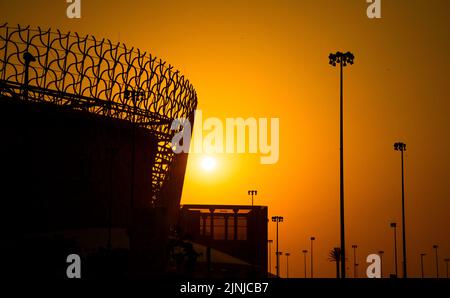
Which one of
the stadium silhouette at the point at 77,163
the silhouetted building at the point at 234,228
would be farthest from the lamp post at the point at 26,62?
the silhouetted building at the point at 234,228

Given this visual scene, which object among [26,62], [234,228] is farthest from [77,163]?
[234,228]

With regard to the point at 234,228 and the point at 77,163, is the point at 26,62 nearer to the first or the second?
the point at 77,163

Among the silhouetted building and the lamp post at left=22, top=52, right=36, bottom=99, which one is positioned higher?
the lamp post at left=22, top=52, right=36, bottom=99

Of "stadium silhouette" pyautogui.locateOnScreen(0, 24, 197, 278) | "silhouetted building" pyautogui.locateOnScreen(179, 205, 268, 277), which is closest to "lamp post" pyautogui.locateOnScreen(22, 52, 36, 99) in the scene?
"stadium silhouette" pyautogui.locateOnScreen(0, 24, 197, 278)

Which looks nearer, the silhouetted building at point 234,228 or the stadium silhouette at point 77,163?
the stadium silhouette at point 77,163

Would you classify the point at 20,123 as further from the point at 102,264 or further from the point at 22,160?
the point at 102,264

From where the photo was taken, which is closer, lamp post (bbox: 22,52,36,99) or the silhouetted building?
lamp post (bbox: 22,52,36,99)

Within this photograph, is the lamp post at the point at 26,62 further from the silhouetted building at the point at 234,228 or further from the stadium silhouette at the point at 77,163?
the silhouetted building at the point at 234,228

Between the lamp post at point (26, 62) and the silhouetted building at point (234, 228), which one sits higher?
the lamp post at point (26, 62)

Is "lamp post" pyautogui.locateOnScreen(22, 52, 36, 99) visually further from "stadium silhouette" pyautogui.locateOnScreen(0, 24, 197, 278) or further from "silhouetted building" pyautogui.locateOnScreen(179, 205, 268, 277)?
"silhouetted building" pyautogui.locateOnScreen(179, 205, 268, 277)

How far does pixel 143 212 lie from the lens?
2366cm

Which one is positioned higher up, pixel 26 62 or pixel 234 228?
pixel 26 62
